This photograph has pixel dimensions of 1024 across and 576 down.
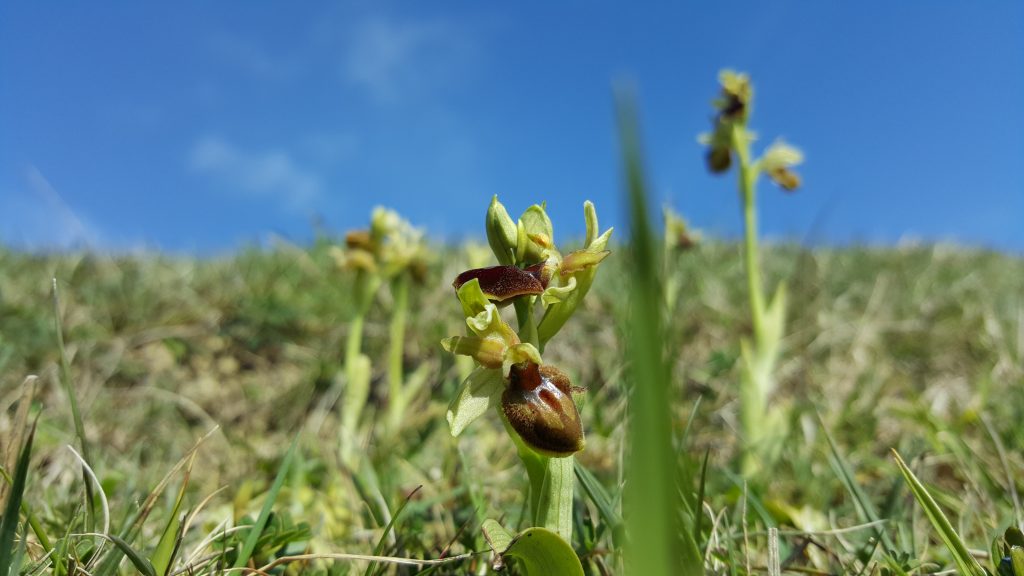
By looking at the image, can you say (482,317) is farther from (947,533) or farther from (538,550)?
(947,533)

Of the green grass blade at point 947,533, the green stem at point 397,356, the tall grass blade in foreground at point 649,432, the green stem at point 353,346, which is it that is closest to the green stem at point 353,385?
the green stem at point 353,346

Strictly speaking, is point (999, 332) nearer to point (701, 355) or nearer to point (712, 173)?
point (701, 355)

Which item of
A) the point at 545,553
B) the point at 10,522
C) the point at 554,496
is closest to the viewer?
the point at 10,522

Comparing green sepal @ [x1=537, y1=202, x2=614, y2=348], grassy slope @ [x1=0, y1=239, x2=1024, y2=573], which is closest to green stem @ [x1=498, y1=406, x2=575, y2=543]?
green sepal @ [x1=537, y1=202, x2=614, y2=348]

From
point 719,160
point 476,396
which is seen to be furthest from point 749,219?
point 476,396

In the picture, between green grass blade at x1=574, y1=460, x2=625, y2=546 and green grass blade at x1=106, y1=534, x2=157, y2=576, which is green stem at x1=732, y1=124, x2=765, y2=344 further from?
green grass blade at x1=106, y1=534, x2=157, y2=576
